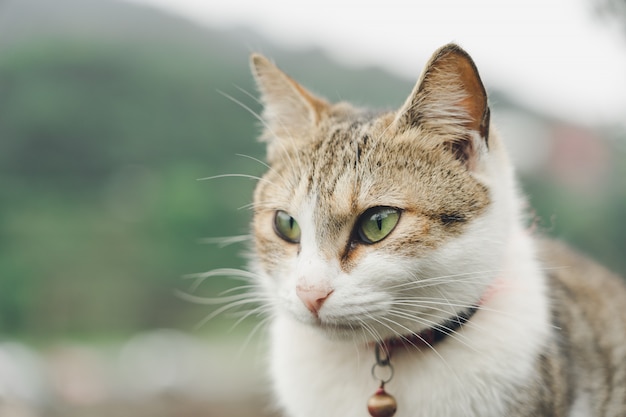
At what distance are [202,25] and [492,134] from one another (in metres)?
4.50

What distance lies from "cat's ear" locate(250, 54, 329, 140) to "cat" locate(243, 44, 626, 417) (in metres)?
0.12

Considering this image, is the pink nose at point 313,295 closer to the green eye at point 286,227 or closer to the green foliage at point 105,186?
the green eye at point 286,227

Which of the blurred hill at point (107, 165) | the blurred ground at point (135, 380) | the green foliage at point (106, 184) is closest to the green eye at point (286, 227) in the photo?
the blurred ground at point (135, 380)

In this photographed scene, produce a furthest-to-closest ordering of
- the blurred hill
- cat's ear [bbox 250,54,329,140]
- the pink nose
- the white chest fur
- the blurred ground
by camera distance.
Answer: the blurred hill < the blurred ground < cat's ear [bbox 250,54,329,140] < the white chest fur < the pink nose

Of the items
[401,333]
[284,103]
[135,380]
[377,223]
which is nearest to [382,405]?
[401,333]

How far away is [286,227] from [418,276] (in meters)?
0.39

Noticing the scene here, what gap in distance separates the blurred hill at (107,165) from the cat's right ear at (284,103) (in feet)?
9.68

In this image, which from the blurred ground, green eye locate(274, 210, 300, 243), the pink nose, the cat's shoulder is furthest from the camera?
the blurred ground

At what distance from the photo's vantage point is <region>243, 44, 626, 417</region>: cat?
1399 mm

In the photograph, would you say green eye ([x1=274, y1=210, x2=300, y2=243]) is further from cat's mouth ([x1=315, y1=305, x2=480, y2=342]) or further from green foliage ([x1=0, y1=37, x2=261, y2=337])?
green foliage ([x1=0, y1=37, x2=261, y2=337])

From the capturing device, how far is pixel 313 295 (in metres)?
1.35

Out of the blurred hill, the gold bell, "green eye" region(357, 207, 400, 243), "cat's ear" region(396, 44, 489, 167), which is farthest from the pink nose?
the blurred hill

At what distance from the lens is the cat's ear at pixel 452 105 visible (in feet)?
4.57

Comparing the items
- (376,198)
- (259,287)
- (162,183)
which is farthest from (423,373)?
(162,183)
